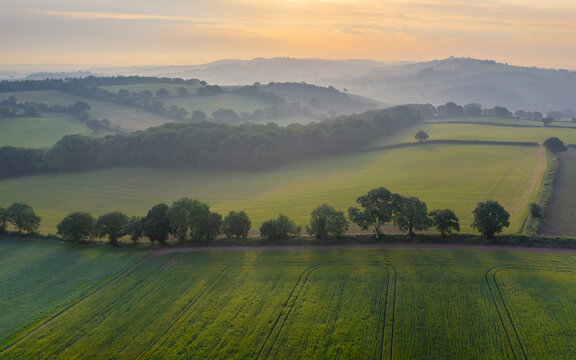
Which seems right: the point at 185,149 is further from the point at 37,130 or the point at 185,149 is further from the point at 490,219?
the point at 490,219

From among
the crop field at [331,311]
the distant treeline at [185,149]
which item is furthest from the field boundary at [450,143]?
the crop field at [331,311]

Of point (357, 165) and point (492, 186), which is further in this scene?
point (357, 165)

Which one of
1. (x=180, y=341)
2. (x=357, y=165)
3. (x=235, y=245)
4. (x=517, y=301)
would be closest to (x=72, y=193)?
(x=235, y=245)

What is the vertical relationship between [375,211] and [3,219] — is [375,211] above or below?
above

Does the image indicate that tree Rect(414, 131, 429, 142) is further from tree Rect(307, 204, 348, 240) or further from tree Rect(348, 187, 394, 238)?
tree Rect(307, 204, 348, 240)

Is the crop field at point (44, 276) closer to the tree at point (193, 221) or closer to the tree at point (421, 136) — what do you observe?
the tree at point (193, 221)

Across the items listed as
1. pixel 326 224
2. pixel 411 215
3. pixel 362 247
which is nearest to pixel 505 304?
pixel 411 215

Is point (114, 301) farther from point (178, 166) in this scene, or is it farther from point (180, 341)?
point (178, 166)
